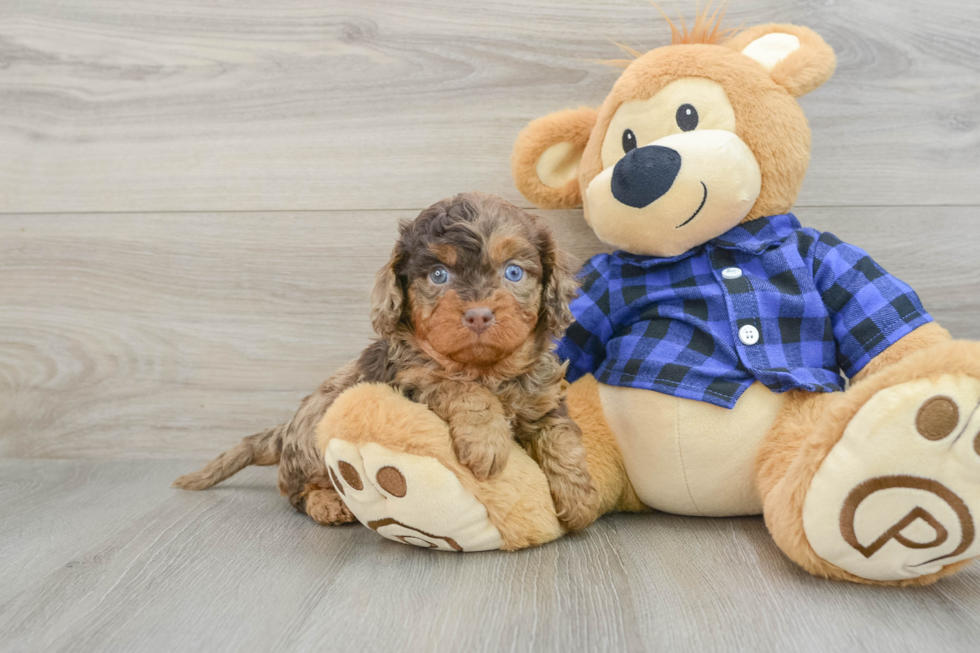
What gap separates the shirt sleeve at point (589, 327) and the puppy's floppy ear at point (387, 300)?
30 cm

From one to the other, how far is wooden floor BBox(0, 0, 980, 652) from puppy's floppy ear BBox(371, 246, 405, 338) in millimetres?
339

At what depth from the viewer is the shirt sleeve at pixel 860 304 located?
91 centimetres

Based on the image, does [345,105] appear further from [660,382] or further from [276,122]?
[660,382]

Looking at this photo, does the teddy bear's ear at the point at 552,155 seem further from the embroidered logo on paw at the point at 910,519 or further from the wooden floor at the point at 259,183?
the embroidered logo on paw at the point at 910,519

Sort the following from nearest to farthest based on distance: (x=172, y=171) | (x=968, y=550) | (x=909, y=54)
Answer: (x=968, y=550) → (x=909, y=54) → (x=172, y=171)

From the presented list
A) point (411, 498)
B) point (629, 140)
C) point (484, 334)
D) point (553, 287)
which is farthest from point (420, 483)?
point (629, 140)

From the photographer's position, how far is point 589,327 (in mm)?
1060

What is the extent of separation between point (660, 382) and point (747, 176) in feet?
1.02

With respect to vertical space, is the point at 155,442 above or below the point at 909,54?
below

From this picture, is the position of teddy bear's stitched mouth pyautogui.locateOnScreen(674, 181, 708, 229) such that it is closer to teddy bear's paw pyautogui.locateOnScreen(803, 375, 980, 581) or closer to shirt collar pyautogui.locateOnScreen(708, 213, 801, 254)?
shirt collar pyautogui.locateOnScreen(708, 213, 801, 254)

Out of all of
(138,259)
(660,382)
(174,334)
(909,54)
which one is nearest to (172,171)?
(138,259)

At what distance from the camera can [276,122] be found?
1.30 meters

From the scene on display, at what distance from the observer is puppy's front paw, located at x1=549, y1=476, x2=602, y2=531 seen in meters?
0.89

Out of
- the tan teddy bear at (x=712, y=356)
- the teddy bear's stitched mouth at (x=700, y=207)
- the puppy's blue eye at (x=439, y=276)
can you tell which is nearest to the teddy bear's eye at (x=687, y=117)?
the tan teddy bear at (x=712, y=356)
